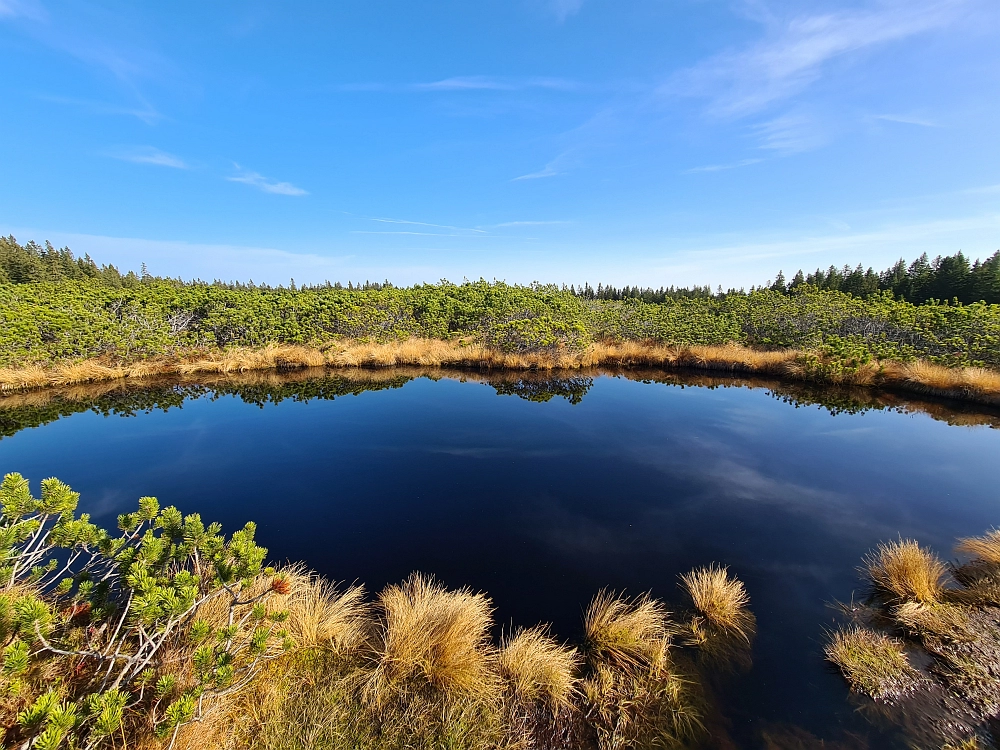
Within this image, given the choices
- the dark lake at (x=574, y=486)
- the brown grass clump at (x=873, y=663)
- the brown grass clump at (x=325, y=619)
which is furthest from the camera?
the dark lake at (x=574, y=486)

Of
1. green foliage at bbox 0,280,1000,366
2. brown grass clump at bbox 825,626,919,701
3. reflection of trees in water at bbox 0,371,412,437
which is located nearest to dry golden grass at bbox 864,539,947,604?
brown grass clump at bbox 825,626,919,701

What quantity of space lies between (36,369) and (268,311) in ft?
29.5

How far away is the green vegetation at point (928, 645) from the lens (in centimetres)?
401

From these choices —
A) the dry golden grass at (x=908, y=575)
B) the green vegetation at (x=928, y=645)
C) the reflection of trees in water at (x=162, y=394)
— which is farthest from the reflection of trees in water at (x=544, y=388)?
the green vegetation at (x=928, y=645)

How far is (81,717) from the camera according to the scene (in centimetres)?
227

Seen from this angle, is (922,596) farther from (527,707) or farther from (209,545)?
(209,545)

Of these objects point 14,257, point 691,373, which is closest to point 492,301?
point 691,373

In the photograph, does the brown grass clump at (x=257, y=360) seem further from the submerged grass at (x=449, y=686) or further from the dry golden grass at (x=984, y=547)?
the dry golden grass at (x=984, y=547)

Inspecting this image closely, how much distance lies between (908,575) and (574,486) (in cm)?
537

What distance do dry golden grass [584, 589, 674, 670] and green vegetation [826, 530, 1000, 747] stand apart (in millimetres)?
2079

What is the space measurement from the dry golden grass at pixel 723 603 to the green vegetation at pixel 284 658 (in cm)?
3

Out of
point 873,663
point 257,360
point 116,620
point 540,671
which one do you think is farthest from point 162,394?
point 873,663

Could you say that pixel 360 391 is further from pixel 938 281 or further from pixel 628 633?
pixel 938 281

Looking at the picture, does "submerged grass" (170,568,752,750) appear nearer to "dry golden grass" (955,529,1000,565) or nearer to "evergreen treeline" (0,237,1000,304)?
"dry golden grass" (955,529,1000,565)
